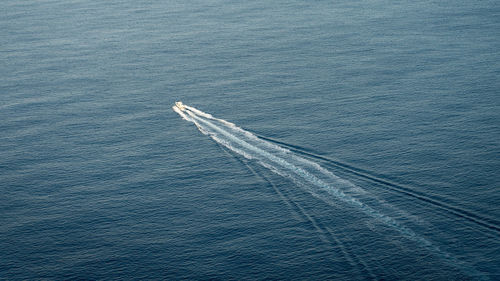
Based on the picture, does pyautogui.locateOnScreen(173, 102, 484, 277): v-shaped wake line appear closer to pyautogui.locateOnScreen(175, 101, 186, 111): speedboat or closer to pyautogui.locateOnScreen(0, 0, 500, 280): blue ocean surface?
pyautogui.locateOnScreen(0, 0, 500, 280): blue ocean surface

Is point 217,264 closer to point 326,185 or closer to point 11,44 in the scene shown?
point 326,185

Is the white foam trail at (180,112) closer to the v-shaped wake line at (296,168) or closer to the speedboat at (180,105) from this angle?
the v-shaped wake line at (296,168)

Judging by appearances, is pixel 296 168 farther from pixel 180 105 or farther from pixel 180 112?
pixel 180 105

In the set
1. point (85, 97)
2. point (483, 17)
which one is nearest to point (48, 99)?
point (85, 97)

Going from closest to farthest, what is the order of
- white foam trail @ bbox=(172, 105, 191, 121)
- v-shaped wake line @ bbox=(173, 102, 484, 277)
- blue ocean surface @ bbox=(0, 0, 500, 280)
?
blue ocean surface @ bbox=(0, 0, 500, 280) → v-shaped wake line @ bbox=(173, 102, 484, 277) → white foam trail @ bbox=(172, 105, 191, 121)

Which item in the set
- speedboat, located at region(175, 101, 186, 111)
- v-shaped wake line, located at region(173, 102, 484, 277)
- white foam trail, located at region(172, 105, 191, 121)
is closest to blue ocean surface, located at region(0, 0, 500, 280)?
v-shaped wake line, located at region(173, 102, 484, 277)

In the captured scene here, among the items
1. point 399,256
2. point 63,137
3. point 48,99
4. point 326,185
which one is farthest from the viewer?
point 48,99

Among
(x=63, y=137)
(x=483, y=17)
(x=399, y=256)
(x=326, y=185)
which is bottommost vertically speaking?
(x=399, y=256)

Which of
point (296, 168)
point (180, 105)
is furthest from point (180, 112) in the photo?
point (296, 168)
